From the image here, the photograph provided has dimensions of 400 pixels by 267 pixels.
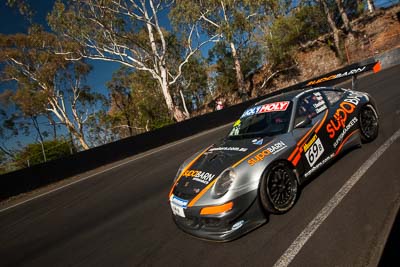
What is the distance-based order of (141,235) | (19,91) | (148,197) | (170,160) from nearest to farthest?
1. (141,235)
2. (148,197)
3. (170,160)
4. (19,91)

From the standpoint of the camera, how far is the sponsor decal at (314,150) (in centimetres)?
421

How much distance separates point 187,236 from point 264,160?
144 centimetres

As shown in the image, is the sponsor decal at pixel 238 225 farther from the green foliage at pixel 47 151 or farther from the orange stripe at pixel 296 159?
the green foliage at pixel 47 151

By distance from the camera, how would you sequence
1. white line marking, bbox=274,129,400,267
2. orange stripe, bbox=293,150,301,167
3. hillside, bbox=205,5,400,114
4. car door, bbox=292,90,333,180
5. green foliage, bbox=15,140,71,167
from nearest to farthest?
white line marking, bbox=274,129,400,267 → orange stripe, bbox=293,150,301,167 → car door, bbox=292,90,333,180 → hillside, bbox=205,5,400,114 → green foliage, bbox=15,140,71,167

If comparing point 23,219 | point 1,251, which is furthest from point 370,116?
point 23,219

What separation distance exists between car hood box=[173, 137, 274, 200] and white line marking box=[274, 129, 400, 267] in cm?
110

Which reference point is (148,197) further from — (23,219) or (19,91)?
(19,91)

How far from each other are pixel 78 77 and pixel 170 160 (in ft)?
96.1

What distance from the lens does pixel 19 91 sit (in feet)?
99.2

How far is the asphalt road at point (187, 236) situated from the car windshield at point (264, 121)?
1026mm

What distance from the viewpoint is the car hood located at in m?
3.68

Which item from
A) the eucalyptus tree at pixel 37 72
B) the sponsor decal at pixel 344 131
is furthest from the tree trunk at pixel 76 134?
the sponsor decal at pixel 344 131

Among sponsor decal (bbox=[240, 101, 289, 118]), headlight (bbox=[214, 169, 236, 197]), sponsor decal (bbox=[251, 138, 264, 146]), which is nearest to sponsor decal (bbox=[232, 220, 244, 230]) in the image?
headlight (bbox=[214, 169, 236, 197])

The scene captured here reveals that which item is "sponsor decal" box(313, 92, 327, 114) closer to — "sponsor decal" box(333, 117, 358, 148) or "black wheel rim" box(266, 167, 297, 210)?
"sponsor decal" box(333, 117, 358, 148)
